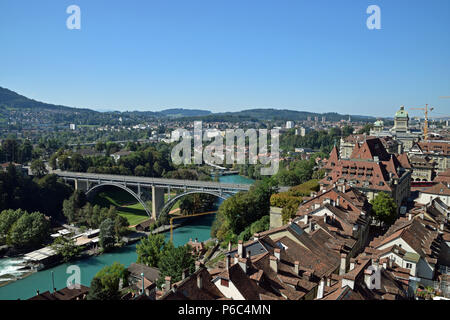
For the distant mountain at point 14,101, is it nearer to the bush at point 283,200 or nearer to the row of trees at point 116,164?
the row of trees at point 116,164

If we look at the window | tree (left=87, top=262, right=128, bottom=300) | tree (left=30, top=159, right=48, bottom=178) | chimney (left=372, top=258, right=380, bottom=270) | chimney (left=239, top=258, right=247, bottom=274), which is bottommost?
tree (left=87, top=262, right=128, bottom=300)

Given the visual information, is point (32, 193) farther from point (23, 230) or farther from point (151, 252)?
point (151, 252)

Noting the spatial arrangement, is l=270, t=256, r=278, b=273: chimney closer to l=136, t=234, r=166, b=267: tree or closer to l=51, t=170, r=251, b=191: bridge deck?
l=136, t=234, r=166, b=267: tree

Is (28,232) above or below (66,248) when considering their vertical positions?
above

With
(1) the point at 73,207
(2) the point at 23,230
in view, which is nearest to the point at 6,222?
(2) the point at 23,230

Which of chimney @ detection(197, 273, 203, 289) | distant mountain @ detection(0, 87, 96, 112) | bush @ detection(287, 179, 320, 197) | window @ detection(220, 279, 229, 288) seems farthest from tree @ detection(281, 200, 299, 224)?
distant mountain @ detection(0, 87, 96, 112)
